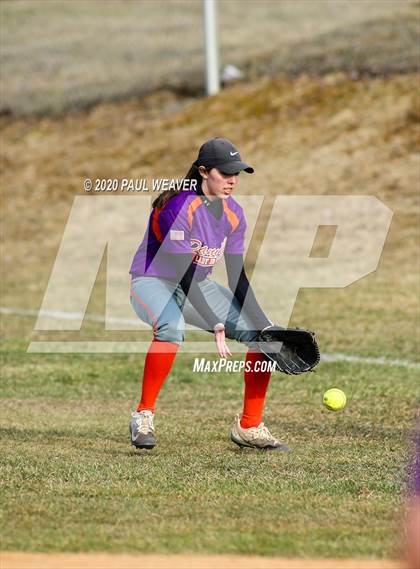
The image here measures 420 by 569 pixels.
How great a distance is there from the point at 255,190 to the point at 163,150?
4.51 meters

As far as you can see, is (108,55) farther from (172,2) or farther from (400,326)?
(400,326)

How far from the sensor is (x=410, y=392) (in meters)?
12.1

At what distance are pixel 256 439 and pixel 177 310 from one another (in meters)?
1.16

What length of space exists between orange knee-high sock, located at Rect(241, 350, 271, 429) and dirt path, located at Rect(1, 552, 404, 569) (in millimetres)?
2695

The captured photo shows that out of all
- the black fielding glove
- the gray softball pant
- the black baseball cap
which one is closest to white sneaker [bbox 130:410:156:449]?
the gray softball pant

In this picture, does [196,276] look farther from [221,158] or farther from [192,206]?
[221,158]

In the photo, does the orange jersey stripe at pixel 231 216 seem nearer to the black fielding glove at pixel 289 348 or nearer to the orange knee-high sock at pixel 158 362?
the black fielding glove at pixel 289 348

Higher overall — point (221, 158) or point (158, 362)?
point (221, 158)

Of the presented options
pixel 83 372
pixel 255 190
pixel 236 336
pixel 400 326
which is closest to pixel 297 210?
pixel 255 190

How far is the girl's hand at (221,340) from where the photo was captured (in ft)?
28.0

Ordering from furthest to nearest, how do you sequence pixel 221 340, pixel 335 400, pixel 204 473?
pixel 335 400 → pixel 221 340 → pixel 204 473

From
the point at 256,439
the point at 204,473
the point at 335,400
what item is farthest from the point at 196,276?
→ the point at 335,400

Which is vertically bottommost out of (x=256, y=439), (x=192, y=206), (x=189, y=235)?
(x=256, y=439)

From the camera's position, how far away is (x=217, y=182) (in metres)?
8.63
